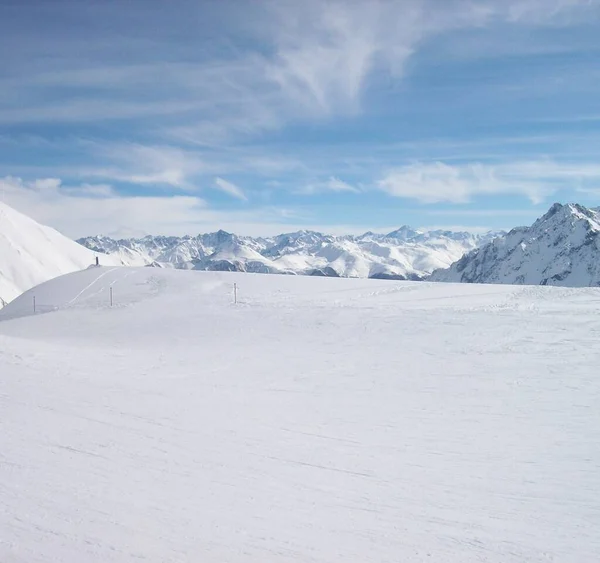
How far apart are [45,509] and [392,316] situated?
17506 millimetres

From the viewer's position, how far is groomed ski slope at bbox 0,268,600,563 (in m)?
6.56

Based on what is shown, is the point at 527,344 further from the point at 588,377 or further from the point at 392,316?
the point at 392,316

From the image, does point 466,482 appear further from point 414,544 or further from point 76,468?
point 76,468

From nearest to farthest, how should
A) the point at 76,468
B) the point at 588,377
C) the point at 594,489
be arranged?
the point at 594,489 < the point at 76,468 < the point at 588,377

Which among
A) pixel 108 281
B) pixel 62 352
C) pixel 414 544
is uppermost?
pixel 108 281

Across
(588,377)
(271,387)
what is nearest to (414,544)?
(271,387)

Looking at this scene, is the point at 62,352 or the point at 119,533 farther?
the point at 62,352

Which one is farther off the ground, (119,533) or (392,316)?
(392,316)

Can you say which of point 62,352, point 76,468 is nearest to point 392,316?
point 62,352

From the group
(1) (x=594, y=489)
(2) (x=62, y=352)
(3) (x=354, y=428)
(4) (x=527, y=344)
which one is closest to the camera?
(1) (x=594, y=489)

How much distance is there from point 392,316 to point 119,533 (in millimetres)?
17447

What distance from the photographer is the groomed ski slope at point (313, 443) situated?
6.56 m

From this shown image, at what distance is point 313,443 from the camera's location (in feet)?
32.7

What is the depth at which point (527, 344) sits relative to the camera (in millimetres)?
17031
